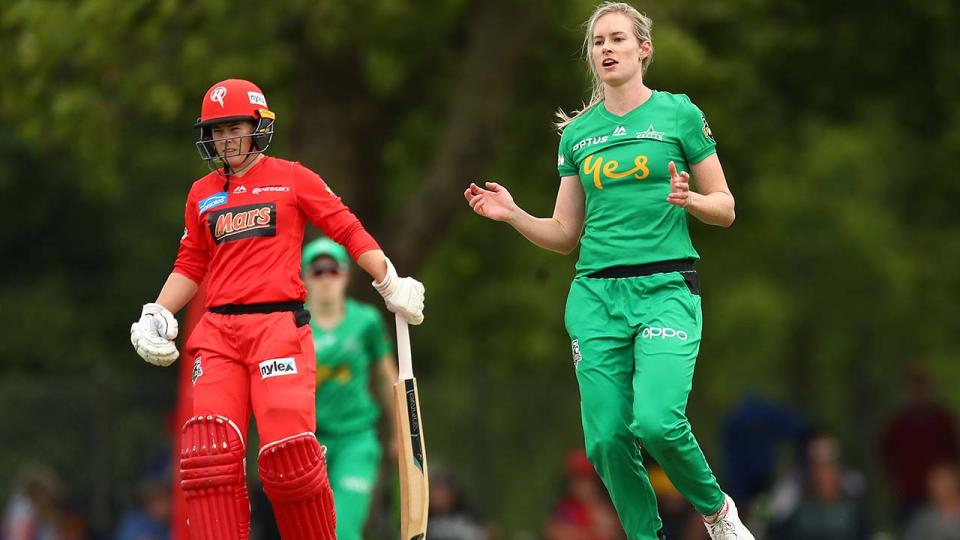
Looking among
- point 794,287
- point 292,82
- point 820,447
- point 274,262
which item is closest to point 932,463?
point 820,447

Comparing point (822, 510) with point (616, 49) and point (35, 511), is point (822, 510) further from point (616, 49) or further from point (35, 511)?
point (616, 49)

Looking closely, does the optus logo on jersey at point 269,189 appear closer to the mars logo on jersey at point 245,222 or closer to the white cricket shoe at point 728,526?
the mars logo on jersey at point 245,222

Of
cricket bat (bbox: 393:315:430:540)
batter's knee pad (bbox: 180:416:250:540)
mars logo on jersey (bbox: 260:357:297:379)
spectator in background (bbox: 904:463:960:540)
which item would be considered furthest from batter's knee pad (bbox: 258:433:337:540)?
spectator in background (bbox: 904:463:960:540)

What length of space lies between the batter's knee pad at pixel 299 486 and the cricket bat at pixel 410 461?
464mm

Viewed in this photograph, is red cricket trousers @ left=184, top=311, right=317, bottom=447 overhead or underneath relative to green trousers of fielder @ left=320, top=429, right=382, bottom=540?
overhead

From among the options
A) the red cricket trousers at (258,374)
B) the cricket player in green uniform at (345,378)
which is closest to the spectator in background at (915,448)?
the cricket player in green uniform at (345,378)

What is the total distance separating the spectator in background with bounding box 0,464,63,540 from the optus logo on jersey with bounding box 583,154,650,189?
33.4 ft

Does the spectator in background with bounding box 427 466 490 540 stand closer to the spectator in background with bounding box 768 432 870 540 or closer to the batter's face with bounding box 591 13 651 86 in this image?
the spectator in background with bounding box 768 432 870 540

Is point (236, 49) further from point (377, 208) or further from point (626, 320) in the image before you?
point (626, 320)

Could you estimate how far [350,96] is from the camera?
56.7ft

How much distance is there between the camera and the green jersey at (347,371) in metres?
10.7

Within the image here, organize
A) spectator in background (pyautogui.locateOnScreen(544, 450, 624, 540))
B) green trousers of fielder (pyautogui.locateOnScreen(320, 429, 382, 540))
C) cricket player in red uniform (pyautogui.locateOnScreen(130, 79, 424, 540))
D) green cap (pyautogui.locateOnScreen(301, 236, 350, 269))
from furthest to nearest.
A: spectator in background (pyautogui.locateOnScreen(544, 450, 624, 540))
green cap (pyautogui.locateOnScreen(301, 236, 350, 269))
green trousers of fielder (pyautogui.locateOnScreen(320, 429, 382, 540))
cricket player in red uniform (pyautogui.locateOnScreen(130, 79, 424, 540))

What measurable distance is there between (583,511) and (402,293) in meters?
7.72

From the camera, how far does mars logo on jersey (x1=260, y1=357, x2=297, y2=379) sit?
25.5 feet
